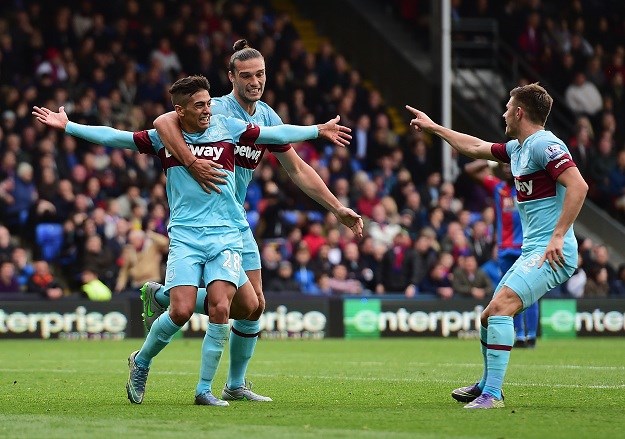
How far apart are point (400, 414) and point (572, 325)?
1312 cm

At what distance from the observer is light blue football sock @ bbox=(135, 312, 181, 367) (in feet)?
31.2

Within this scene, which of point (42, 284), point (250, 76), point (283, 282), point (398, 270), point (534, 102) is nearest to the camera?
point (534, 102)

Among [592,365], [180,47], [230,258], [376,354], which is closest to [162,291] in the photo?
[230,258]

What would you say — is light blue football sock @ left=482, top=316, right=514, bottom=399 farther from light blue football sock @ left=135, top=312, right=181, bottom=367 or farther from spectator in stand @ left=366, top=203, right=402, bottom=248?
spectator in stand @ left=366, top=203, right=402, bottom=248

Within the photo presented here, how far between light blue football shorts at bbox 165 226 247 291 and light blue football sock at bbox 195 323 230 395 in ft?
1.11

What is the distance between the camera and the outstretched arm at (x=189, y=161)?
374 inches

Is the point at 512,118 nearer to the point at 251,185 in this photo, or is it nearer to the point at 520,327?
the point at 520,327

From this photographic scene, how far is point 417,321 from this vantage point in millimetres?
21328

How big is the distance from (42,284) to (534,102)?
12.3m

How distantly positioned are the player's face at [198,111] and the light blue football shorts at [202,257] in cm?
76

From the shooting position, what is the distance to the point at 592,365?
14.2 m

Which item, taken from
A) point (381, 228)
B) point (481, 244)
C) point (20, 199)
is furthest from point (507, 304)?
point (381, 228)

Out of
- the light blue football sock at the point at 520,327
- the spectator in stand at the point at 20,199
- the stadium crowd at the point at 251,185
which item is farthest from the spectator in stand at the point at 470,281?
the spectator in stand at the point at 20,199

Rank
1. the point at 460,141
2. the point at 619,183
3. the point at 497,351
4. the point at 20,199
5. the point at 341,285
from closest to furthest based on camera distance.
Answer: the point at 497,351 → the point at 460,141 → the point at 20,199 → the point at 341,285 → the point at 619,183
